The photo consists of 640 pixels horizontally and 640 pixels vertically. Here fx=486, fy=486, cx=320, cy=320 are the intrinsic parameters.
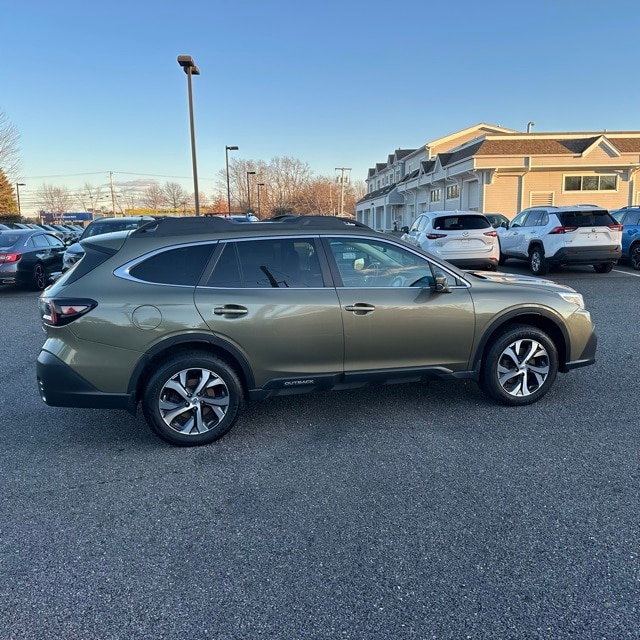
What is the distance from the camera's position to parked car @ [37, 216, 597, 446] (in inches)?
141

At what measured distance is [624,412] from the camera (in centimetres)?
427

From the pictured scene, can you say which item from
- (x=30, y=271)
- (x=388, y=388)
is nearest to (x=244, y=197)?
(x=30, y=271)

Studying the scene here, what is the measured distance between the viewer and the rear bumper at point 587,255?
11992mm

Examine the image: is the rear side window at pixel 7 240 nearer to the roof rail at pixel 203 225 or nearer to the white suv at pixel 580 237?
the roof rail at pixel 203 225

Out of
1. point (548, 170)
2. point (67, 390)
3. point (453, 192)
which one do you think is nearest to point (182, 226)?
point (67, 390)

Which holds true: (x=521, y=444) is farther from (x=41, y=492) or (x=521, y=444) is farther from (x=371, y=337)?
(x=41, y=492)

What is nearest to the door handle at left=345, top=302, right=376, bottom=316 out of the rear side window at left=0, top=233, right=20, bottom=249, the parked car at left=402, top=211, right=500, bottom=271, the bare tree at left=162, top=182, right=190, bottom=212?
the parked car at left=402, top=211, right=500, bottom=271

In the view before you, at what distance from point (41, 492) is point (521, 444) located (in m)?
3.42

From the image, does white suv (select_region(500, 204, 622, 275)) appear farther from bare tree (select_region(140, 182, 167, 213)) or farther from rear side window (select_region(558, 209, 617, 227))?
bare tree (select_region(140, 182, 167, 213))

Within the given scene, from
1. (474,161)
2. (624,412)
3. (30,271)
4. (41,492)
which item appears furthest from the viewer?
(474,161)

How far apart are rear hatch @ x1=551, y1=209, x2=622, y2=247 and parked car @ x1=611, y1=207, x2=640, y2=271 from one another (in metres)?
2.78

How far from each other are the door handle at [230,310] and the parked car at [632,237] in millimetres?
14295

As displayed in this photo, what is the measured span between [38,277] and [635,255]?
1619cm

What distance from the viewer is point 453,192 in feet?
108
